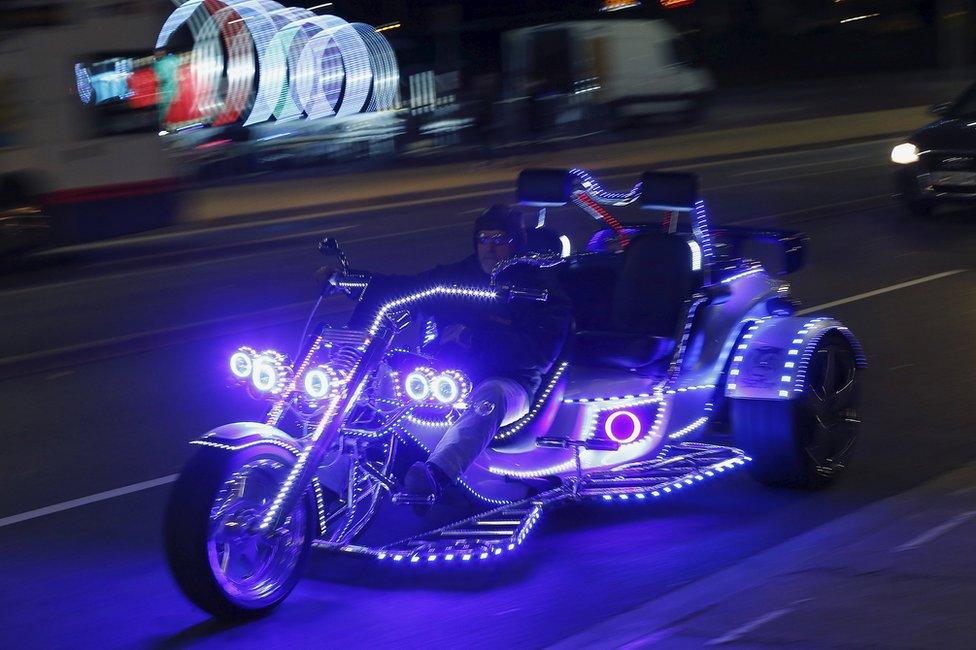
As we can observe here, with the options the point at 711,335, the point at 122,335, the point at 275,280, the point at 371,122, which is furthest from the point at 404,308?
the point at 371,122

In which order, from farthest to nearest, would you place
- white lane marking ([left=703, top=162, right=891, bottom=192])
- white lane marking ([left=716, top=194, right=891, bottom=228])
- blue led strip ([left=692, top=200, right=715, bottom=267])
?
white lane marking ([left=703, top=162, right=891, bottom=192]) < white lane marking ([left=716, top=194, right=891, bottom=228]) < blue led strip ([left=692, top=200, right=715, bottom=267])

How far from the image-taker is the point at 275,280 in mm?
14844

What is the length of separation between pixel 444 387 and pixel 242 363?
90 cm

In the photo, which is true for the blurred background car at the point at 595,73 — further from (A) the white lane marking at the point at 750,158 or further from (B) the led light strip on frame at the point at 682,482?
(B) the led light strip on frame at the point at 682,482

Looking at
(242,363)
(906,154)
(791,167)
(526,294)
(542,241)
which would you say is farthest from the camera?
(791,167)

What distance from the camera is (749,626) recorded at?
15.0 ft

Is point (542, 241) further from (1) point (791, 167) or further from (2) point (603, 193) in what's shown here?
(1) point (791, 167)

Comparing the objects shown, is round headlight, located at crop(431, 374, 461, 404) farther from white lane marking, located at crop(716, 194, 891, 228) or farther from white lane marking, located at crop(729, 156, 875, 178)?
white lane marking, located at crop(729, 156, 875, 178)

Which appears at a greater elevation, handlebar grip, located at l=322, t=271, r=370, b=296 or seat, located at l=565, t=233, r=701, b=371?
handlebar grip, located at l=322, t=271, r=370, b=296

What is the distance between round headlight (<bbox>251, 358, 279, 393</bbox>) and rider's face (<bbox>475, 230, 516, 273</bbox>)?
106cm

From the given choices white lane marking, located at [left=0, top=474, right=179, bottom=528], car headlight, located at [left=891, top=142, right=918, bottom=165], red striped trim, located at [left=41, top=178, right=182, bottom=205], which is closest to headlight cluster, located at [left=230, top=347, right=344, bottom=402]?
white lane marking, located at [left=0, top=474, right=179, bottom=528]

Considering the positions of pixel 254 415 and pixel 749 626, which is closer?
pixel 749 626

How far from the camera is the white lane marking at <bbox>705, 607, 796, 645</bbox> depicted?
4.44 metres

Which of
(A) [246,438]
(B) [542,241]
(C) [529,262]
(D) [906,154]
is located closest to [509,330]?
(C) [529,262]
